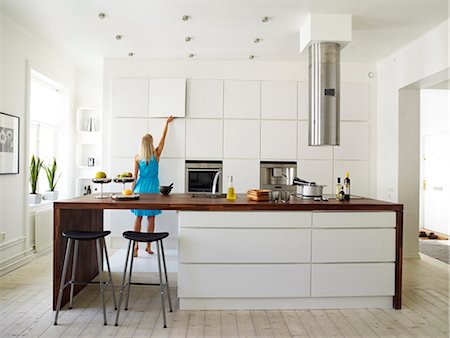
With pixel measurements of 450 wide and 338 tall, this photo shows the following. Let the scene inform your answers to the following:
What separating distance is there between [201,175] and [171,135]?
0.77 m

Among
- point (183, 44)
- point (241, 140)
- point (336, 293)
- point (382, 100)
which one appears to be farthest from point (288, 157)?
point (336, 293)

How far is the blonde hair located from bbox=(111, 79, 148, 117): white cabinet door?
70cm

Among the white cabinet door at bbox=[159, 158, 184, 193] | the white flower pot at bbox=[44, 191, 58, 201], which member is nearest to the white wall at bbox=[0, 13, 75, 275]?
the white flower pot at bbox=[44, 191, 58, 201]

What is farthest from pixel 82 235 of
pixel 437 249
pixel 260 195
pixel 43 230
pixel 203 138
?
pixel 437 249

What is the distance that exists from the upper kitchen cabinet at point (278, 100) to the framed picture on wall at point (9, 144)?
3354 mm

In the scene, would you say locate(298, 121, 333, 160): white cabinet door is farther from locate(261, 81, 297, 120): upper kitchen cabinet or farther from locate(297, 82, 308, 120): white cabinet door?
locate(261, 81, 297, 120): upper kitchen cabinet

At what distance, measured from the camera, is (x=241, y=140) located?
5.41 meters

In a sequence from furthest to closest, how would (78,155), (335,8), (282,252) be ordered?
(78,155)
(335,8)
(282,252)

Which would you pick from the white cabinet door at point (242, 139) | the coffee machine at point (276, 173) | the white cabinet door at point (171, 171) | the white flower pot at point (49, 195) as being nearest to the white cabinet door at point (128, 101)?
the white cabinet door at point (171, 171)

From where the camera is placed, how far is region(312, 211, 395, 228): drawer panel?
3115mm

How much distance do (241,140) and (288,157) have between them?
2.54 ft

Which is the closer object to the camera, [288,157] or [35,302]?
[35,302]

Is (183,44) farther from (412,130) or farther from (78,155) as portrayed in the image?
(412,130)

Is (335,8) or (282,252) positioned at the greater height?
(335,8)
